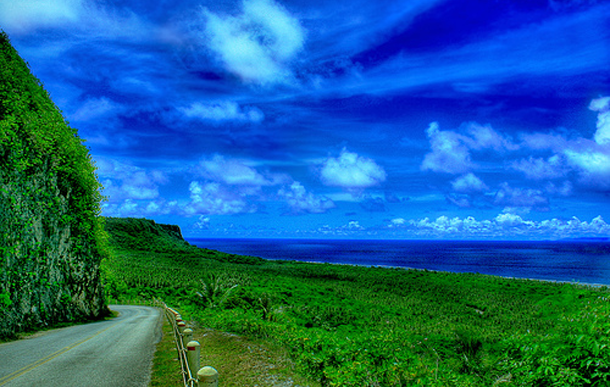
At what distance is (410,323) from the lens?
1284 inches

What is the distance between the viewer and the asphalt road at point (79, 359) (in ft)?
27.3

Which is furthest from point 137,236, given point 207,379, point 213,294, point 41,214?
point 207,379

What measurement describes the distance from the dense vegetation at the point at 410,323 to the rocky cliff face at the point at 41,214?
3767 mm

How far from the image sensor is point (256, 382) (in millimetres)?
8695

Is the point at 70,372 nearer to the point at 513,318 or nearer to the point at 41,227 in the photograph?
the point at 41,227

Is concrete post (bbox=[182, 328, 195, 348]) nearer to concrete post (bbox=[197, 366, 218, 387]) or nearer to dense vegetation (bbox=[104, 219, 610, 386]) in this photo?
dense vegetation (bbox=[104, 219, 610, 386])

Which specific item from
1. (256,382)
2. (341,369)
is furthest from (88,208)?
(341,369)

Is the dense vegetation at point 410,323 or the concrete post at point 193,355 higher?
the concrete post at point 193,355

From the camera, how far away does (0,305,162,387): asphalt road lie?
831cm

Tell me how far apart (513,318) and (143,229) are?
126560 mm

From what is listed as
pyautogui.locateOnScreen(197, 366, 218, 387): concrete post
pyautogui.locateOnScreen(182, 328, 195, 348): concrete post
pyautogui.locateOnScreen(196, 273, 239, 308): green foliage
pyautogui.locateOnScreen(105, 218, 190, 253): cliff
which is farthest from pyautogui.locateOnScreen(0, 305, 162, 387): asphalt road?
pyautogui.locateOnScreen(105, 218, 190, 253): cliff

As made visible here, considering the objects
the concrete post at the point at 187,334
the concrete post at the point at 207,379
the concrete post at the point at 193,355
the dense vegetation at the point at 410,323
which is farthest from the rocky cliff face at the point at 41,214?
the concrete post at the point at 207,379

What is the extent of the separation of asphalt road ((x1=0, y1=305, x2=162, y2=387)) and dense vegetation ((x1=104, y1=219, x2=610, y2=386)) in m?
4.21

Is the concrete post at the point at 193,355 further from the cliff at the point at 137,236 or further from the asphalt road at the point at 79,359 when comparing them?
the cliff at the point at 137,236
